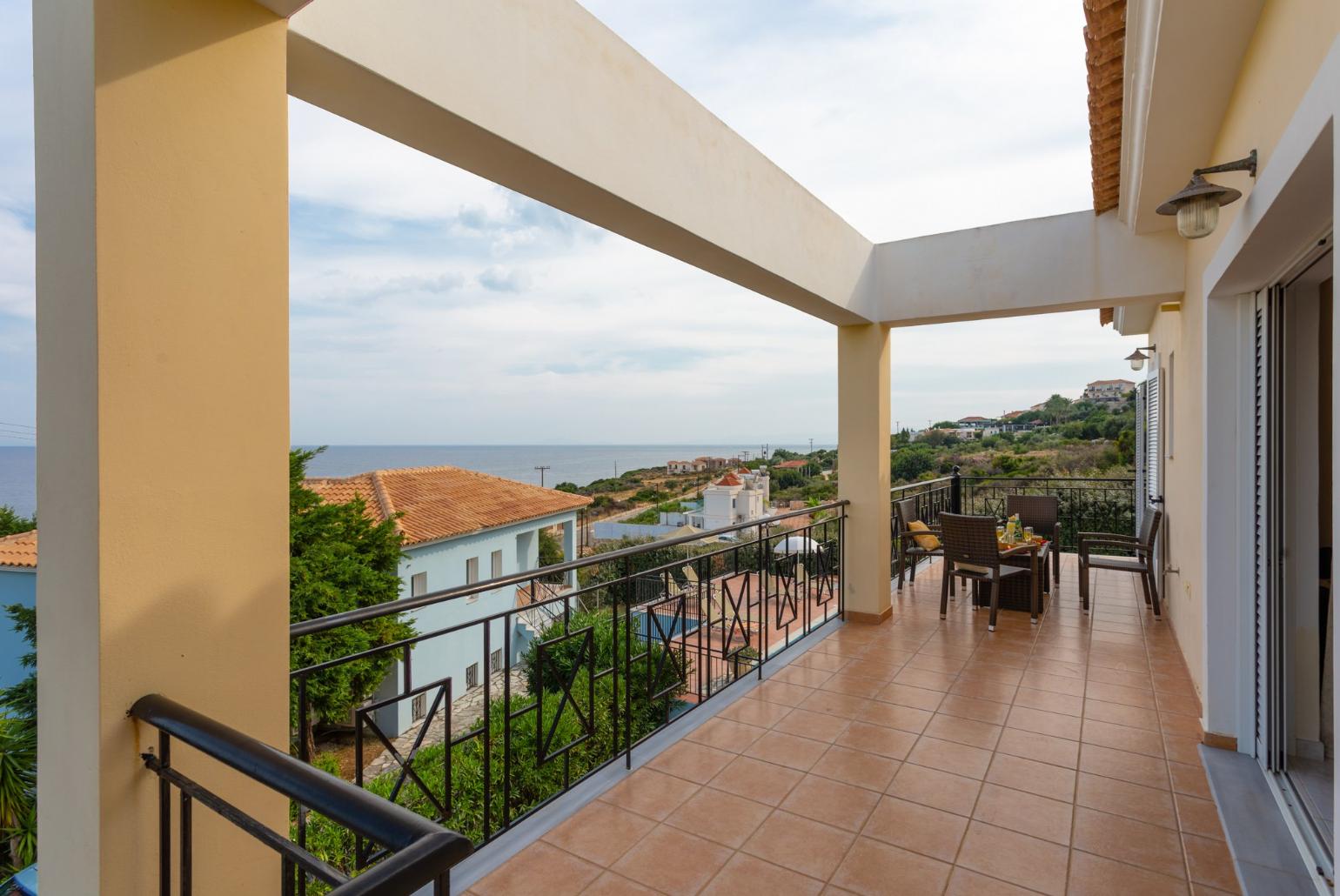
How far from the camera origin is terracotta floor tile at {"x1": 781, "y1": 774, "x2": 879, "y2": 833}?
2.42 m

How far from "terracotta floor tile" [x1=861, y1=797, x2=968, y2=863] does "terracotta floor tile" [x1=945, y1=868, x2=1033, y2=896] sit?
0.32 ft

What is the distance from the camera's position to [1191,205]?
2.17 metres

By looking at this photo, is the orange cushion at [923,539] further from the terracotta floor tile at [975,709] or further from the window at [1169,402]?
the terracotta floor tile at [975,709]

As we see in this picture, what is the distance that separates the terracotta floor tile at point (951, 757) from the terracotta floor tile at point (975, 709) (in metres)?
0.37

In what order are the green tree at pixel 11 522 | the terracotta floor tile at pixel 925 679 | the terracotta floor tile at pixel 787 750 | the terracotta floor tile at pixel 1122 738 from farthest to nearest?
the green tree at pixel 11 522, the terracotta floor tile at pixel 925 679, the terracotta floor tile at pixel 1122 738, the terracotta floor tile at pixel 787 750

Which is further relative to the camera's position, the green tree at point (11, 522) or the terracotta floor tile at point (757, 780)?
the green tree at point (11, 522)

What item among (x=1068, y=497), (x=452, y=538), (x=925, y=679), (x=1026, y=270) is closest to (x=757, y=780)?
(x=925, y=679)

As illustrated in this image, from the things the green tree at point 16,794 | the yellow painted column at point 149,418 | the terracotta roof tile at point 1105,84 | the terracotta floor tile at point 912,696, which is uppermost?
the terracotta roof tile at point 1105,84

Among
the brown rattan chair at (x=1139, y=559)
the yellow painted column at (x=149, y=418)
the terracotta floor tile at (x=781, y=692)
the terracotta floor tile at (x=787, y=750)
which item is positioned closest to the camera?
the yellow painted column at (x=149, y=418)

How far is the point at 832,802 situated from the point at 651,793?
27.9 inches

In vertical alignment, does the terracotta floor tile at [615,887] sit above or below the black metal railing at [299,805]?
below

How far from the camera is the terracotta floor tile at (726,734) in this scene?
302 centimetres

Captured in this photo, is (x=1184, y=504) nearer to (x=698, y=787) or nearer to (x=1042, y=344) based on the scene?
(x=698, y=787)

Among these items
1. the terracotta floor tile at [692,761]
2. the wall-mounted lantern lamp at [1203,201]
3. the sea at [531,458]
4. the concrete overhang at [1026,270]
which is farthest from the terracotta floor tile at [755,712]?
the sea at [531,458]
